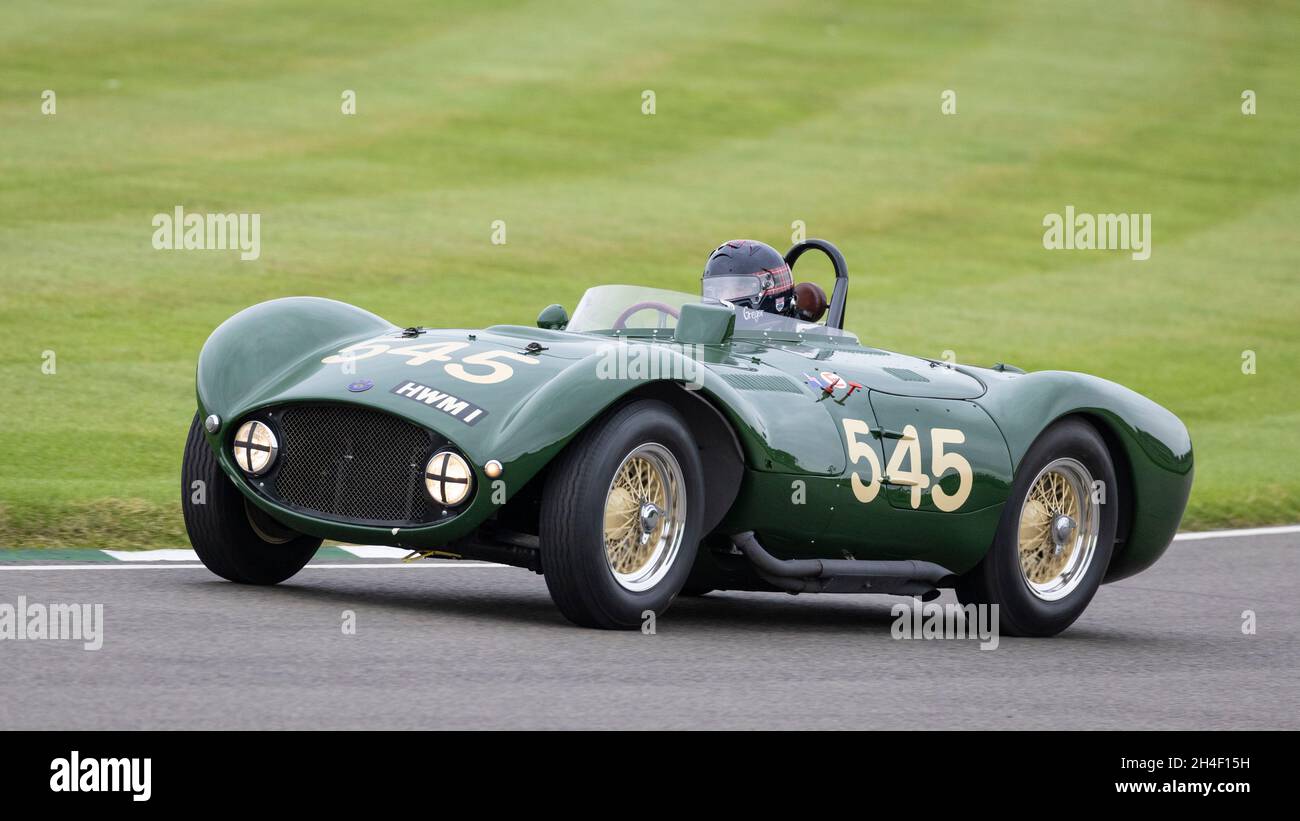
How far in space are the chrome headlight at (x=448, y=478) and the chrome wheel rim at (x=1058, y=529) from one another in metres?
2.60

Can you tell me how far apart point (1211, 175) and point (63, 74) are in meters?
15.7

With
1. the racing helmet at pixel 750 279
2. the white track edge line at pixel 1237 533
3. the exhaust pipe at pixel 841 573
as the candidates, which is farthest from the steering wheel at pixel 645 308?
the white track edge line at pixel 1237 533

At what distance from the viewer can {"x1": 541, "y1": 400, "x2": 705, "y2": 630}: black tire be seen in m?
6.90

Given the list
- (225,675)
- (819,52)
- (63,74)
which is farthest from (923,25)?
(225,675)

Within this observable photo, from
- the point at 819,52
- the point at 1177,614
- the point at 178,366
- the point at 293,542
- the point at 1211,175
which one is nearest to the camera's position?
the point at 293,542

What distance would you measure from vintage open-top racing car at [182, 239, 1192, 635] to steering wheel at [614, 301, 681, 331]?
1cm

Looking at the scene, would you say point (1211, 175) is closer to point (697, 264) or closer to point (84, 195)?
point (697, 264)

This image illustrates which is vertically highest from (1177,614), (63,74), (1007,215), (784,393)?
(63,74)

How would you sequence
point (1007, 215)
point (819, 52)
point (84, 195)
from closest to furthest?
1. point (84, 195)
2. point (1007, 215)
3. point (819, 52)

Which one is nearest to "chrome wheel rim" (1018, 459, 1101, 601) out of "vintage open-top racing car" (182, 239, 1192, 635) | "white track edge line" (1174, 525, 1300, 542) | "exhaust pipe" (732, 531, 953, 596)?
"vintage open-top racing car" (182, 239, 1192, 635)

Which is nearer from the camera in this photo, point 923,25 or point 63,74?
point 63,74

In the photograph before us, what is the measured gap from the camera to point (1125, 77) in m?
34.8

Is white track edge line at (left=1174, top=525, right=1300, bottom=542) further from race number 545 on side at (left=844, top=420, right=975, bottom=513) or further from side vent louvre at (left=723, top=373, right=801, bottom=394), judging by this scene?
side vent louvre at (left=723, top=373, right=801, bottom=394)

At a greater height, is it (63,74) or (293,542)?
(63,74)
